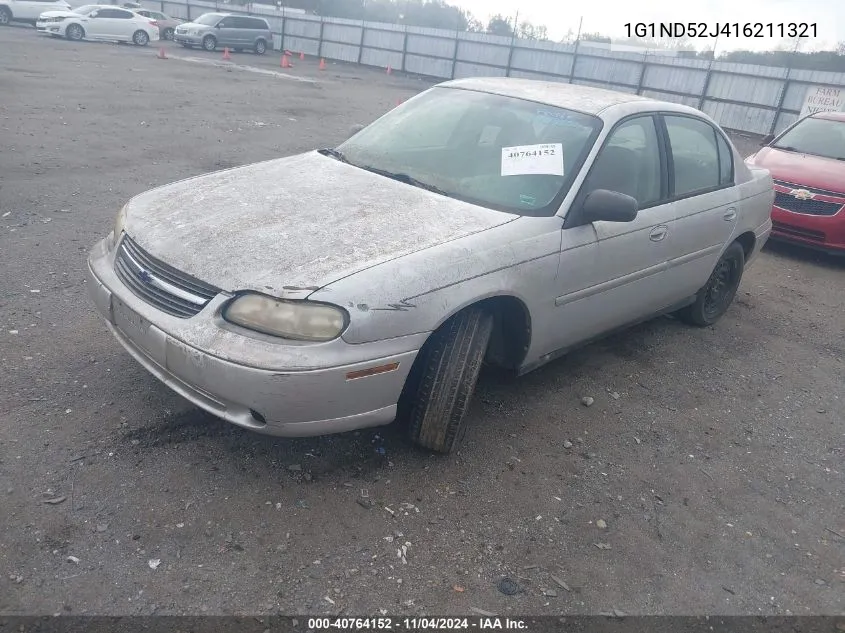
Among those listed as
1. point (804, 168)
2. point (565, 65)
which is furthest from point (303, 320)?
point (565, 65)

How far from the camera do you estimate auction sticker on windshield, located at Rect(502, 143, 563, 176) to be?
3.62 meters

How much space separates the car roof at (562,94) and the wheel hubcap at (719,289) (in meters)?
1.32

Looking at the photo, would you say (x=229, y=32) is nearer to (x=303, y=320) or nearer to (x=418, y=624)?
(x=303, y=320)

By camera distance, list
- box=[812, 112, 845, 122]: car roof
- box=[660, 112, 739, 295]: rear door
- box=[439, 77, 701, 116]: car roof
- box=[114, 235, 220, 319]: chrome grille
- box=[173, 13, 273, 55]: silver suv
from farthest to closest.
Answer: box=[173, 13, 273, 55]: silver suv < box=[812, 112, 845, 122]: car roof < box=[660, 112, 739, 295]: rear door < box=[439, 77, 701, 116]: car roof < box=[114, 235, 220, 319]: chrome grille

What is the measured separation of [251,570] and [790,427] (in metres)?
3.25

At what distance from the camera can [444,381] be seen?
3.08 meters

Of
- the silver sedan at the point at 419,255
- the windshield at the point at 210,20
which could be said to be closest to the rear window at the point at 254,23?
the windshield at the point at 210,20

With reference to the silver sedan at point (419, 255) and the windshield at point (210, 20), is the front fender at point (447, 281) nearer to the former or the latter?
the silver sedan at point (419, 255)

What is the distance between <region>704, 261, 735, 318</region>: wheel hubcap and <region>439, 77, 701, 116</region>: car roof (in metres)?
1.32

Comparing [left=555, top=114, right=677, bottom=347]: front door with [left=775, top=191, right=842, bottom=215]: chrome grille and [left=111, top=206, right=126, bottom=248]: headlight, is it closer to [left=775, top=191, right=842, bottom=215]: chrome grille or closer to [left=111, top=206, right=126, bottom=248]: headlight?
[left=111, top=206, right=126, bottom=248]: headlight

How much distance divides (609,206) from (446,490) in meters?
1.63

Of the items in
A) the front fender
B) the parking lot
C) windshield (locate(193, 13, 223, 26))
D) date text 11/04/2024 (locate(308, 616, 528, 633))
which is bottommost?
date text 11/04/2024 (locate(308, 616, 528, 633))

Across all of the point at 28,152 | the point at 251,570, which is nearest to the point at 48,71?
the point at 28,152

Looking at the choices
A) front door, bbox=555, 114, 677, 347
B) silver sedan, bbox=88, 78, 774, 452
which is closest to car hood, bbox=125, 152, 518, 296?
silver sedan, bbox=88, 78, 774, 452
